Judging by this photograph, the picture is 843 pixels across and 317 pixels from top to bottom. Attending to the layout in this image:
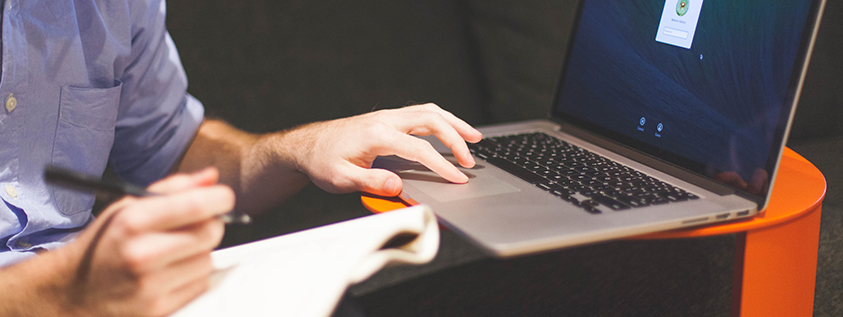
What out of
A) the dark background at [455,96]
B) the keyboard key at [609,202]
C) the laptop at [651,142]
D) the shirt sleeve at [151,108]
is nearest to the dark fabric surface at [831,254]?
the dark background at [455,96]

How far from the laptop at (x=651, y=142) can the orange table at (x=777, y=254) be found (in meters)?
0.02

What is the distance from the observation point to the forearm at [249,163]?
0.81 m

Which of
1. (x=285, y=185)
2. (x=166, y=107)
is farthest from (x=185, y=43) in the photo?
(x=285, y=185)

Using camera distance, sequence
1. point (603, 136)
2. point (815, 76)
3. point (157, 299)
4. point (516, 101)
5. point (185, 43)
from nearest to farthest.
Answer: point (157, 299), point (603, 136), point (815, 76), point (185, 43), point (516, 101)

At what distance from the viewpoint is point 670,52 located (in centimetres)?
73

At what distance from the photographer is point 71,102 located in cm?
78

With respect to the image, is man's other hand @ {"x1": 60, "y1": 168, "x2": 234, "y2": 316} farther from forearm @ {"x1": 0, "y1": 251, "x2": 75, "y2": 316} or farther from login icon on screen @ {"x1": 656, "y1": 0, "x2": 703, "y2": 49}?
login icon on screen @ {"x1": 656, "y1": 0, "x2": 703, "y2": 49}

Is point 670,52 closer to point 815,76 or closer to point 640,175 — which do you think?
point 640,175

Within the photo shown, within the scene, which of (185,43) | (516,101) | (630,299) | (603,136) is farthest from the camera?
(516,101)

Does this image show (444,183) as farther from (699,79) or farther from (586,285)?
(586,285)

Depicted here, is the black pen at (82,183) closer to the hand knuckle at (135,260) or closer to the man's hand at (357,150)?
the hand knuckle at (135,260)

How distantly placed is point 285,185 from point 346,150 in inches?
9.4

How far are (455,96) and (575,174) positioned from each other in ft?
3.23

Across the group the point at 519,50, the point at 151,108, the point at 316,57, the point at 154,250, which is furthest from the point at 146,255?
the point at 519,50
